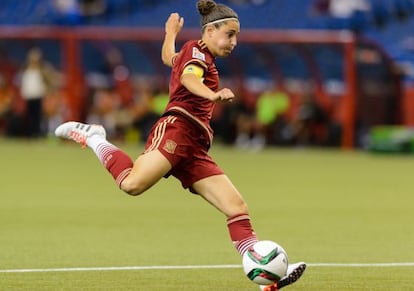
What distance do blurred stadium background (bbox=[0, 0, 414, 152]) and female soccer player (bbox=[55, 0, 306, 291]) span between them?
1906cm

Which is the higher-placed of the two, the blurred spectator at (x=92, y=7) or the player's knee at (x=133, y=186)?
the player's knee at (x=133, y=186)

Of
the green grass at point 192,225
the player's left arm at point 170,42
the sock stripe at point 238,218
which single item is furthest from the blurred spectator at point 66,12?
the sock stripe at point 238,218

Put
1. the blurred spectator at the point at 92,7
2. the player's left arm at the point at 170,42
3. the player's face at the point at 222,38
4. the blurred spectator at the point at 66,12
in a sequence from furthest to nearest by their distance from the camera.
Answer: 1. the blurred spectator at the point at 92,7
2. the blurred spectator at the point at 66,12
3. the player's left arm at the point at 170,42
4. the player's face at the point at 222,38

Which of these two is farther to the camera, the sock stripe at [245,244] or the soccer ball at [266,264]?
the sock stripe at [245,244]

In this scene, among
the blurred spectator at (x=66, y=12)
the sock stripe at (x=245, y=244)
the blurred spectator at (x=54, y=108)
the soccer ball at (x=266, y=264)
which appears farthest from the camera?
the blurred spectator at (x=66, y=12)

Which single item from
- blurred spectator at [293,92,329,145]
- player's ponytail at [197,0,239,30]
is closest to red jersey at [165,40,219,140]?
player's ponytail at [197,0,239,30]

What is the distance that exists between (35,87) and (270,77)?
6286mm

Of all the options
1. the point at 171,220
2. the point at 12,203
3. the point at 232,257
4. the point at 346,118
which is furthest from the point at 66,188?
the point at 346,118

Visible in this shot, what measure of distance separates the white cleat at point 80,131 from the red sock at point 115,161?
0.78 ft

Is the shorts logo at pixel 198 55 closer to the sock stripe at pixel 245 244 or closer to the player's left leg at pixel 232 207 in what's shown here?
the player's left leg at pixel 232 207

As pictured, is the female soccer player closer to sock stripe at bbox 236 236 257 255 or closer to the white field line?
sock stripe at bbox 236 236 257 255

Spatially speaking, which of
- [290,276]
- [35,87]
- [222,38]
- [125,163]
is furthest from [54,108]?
[290,276]

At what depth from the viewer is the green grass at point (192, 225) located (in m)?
9.42

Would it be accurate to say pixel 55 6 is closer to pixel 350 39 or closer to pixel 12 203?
pixel 350 39
